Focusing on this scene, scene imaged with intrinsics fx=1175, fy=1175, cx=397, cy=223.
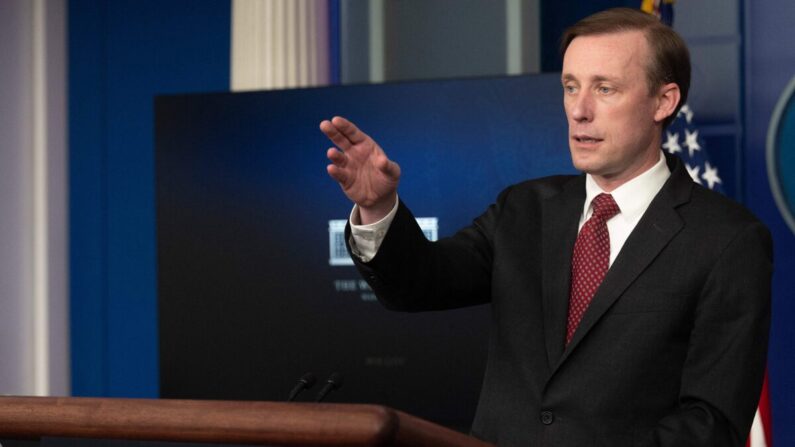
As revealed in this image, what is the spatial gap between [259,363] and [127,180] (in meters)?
1.66

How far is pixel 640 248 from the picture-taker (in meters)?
1.98

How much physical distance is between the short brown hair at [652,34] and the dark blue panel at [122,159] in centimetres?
334

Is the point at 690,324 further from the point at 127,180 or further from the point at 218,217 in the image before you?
the point at 127,180

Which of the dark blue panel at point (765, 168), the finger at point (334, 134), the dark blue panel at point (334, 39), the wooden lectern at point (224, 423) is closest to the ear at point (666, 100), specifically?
the finger at point (334, 134)

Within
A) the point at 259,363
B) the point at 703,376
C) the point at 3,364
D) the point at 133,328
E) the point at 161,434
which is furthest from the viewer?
the point at 133,328

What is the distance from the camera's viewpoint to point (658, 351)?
6.24 feet

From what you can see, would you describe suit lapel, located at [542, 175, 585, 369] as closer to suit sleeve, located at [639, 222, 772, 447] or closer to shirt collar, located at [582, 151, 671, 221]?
shirt collar, located at [582, 151, 671, 221]

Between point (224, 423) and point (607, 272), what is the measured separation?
110 centimetres

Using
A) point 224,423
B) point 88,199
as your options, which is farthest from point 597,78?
point 88,199

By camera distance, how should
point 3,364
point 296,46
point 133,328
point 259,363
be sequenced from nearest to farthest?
point 259,363 → point 296,46 → point 3,364 → point 133,328

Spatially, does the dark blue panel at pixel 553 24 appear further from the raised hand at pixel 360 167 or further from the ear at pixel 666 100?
the raised hand at pixel 360 167

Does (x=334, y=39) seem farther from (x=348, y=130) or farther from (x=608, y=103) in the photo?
(x=348, y=130)

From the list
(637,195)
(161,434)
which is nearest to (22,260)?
(637,195)

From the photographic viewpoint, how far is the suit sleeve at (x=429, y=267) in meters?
1.97
